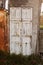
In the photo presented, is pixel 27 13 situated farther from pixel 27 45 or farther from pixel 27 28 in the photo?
pixel 27 45

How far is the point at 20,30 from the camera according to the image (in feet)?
26.3

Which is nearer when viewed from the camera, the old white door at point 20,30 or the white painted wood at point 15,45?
A: the old white door at point 20,30

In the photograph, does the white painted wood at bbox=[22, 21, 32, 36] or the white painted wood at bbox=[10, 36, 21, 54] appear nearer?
the white painted wood at bbox=[22, 21, 32, 36]

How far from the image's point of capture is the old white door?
26.0ft

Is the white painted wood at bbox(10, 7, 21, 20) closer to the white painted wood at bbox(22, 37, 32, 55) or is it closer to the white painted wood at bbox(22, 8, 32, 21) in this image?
the white painted wood at bbox(22, 8, 32, 21)

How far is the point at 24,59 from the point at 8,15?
5.33 feet

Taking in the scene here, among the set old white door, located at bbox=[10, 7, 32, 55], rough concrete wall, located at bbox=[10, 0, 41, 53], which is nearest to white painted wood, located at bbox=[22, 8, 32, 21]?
old white door, located at bbox=[10, 7, 32, 55]

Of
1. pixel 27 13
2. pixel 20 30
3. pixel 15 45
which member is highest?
pixel 27 13

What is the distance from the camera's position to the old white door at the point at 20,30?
7934 mm

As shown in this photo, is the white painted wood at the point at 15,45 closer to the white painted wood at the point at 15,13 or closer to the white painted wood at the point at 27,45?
the white painted wood at the point at 27,45

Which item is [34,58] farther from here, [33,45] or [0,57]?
[0,57]

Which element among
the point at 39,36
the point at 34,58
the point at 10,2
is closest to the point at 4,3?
the point at 10,2

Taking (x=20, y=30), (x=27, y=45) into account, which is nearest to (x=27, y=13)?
(x=20, y=30)

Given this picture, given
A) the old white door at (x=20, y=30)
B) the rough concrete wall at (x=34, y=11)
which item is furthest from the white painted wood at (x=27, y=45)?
the rough concrete wall at (x=34, y=11)
